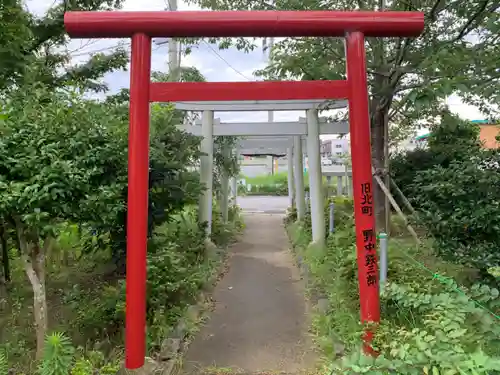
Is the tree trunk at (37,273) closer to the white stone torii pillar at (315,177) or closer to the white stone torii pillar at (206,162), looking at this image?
the white stone torii pillar at (206,162)

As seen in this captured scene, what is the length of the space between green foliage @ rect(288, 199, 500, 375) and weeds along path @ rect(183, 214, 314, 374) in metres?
0.32

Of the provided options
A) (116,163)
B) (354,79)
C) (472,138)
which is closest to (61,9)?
(116,163)

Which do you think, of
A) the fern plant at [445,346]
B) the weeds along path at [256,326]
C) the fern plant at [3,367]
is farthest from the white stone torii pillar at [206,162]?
the fern plant at [445,346]

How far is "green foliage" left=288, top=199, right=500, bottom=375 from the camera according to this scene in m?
1.96

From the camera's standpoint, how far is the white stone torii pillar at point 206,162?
873cm

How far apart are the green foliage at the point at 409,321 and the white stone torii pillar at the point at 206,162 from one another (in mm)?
2615

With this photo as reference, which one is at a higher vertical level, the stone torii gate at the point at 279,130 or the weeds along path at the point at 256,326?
the stone torii gate at the point at 279,130

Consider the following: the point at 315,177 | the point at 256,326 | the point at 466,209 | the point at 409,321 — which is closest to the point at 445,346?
the point at 409,321

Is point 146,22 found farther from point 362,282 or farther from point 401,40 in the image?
point 401,40

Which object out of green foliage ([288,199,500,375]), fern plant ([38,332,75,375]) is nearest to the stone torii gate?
green foliage ([288,199,500,375])

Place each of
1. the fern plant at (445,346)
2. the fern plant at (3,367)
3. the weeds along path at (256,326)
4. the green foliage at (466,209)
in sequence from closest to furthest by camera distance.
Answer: the fern plant at (445,346) < the fern plant at (3,367) < the weeds along path at (256,326) < the green foliage at (466,209)

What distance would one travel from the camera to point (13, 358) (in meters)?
3.82

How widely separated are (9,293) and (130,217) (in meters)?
3.26

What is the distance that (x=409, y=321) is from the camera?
3.82m
